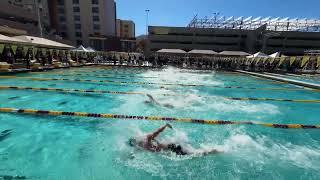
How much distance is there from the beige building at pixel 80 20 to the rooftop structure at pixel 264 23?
2276cm

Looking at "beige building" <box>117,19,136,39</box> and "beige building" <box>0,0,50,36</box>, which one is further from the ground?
"beige building" <box>117,19,136,39</box>

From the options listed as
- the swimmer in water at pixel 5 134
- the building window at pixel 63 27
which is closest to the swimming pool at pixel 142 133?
the swimmer in water at pixel 5 134

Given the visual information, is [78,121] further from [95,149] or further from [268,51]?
[268,51]

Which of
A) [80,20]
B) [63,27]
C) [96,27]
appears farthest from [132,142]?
[63,27]

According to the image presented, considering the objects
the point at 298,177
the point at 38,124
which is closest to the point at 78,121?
the point at 38,124

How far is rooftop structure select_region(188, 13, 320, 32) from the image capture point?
2173 inches

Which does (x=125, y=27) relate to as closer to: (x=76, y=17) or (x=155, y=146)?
(x=76, y=17)

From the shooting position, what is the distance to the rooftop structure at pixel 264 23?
55.2 meters

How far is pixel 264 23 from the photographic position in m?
57.2

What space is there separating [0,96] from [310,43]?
203 ft

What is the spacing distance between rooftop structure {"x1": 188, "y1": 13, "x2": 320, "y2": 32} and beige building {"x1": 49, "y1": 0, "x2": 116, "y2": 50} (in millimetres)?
22762

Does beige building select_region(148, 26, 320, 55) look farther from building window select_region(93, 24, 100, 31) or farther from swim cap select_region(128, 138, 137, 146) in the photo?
swim cap select_region(128, 138, 137, 146)

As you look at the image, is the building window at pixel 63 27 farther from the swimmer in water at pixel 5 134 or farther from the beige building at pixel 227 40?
the swimmer in water at pixel 5 134

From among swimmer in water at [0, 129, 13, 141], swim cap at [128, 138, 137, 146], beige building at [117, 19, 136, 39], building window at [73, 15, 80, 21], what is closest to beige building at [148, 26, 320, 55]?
building window at [73, 15, 80, 21]
